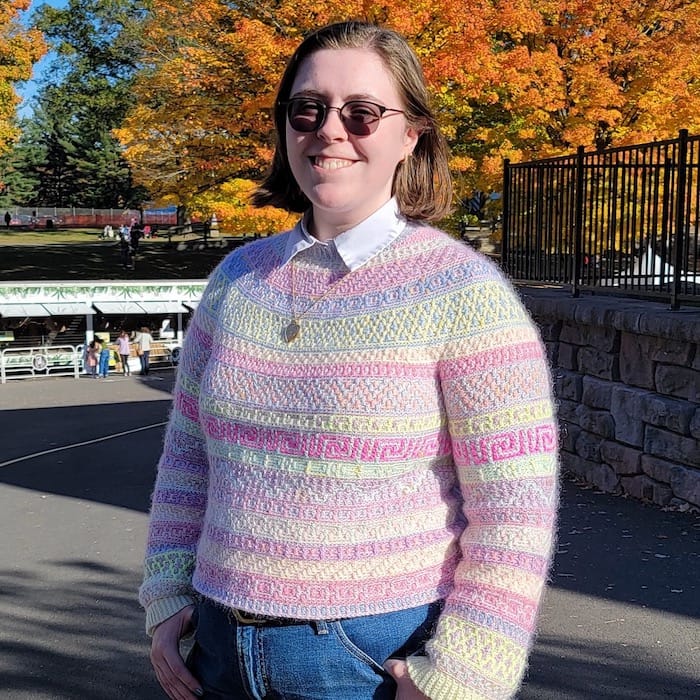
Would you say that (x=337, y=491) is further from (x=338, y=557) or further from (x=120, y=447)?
(x=120, y=447)

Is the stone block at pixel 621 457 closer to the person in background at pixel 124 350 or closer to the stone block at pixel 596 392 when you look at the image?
the stone block at pixel 596 392

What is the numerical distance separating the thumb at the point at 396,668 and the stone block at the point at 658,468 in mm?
5609

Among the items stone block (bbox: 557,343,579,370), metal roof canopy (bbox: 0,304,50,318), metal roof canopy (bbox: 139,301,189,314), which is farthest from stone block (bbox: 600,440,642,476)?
metal roof canopy (bbox: 139,301,189,314)

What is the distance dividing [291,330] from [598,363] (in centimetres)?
641

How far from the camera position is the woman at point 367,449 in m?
1.71

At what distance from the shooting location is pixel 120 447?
12539 mm

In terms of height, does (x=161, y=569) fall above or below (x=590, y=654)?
above

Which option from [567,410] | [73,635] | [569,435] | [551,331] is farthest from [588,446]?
[73,635]

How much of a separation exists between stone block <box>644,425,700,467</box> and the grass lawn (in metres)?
29.3

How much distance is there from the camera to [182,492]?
6.84 feet

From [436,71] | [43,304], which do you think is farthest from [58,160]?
[436,71]

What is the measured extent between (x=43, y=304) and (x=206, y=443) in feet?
79.8

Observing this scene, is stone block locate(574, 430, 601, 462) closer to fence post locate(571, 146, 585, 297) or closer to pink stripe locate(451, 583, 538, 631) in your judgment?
fence post locate(571, 146, 585, 297)

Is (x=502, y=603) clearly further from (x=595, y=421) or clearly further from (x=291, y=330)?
(x=595, y=421)
